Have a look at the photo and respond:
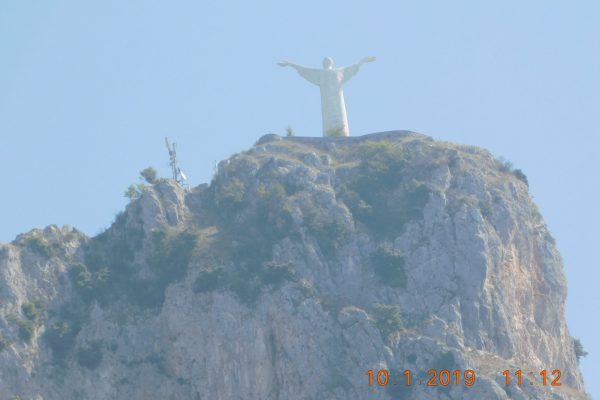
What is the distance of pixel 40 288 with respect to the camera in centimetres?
11925

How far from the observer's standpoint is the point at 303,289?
116000 millimetres

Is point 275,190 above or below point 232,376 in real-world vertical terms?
above

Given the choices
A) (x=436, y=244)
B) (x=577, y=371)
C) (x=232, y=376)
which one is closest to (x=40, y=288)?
(x=232, y=376)

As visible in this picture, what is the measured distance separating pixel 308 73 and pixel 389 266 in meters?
20.7

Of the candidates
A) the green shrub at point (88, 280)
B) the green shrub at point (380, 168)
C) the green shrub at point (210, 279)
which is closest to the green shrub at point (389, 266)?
the green shrub at point (380, 168)

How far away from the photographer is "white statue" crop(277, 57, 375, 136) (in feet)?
440

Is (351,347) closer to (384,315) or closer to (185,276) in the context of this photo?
(384,315)

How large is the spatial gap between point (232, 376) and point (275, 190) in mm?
13810

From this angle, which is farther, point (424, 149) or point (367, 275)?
point (424, 149)

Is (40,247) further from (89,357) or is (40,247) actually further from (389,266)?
(389,266)

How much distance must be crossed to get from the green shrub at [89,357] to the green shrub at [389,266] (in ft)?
50.3

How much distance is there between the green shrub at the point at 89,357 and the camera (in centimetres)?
11569
